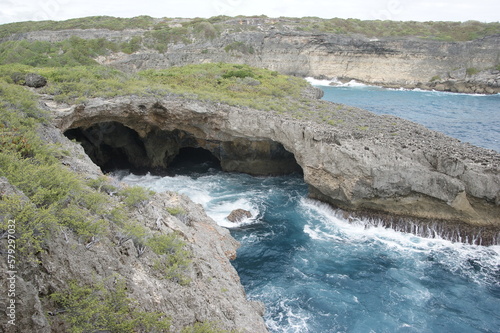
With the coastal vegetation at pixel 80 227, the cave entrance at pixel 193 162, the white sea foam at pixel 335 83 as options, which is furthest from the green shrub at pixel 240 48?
the coastal vegetation at pixel 80 227

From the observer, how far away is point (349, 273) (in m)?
18.1

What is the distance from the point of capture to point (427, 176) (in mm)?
20359

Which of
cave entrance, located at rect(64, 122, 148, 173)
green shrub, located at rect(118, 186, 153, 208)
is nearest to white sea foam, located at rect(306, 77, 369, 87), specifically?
cave entrance, located at rect(64, 122, 148, 173)

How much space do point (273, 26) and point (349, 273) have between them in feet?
254

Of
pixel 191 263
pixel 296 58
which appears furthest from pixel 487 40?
pixel 191 263

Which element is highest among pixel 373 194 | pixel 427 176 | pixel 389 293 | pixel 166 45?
pixel 166 45

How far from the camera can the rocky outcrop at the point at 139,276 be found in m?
6.10

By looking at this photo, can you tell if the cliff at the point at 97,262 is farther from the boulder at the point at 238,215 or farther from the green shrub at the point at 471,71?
the green shrub at the point at 471,71

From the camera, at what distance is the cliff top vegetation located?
234 feet

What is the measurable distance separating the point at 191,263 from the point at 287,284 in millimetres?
8247

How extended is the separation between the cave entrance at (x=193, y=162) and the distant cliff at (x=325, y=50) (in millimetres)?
30392

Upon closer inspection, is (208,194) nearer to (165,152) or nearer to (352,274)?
(165,152)

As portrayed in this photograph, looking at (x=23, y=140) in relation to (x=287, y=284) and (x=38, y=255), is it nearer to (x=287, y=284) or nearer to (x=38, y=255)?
(x=38, y=255)

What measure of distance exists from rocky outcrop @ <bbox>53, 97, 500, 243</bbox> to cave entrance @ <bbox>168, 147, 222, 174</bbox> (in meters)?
6.35
